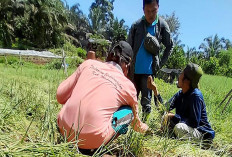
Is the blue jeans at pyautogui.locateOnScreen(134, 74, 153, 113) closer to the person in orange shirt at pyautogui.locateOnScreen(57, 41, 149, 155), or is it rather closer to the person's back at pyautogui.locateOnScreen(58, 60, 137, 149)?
the person in orange shirt at pyautogui.locateOnScreen(57, 41, 149, 155)

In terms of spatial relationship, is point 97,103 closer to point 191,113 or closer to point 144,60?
point 191,113

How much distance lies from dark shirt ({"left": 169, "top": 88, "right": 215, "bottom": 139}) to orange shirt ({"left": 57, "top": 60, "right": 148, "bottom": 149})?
82 cm

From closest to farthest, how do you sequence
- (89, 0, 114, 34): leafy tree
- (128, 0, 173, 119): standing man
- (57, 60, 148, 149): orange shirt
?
1. (57, 60, 148, 149): orange shirt
2. (128, 0, 173, 119): standing man
3. (89, 0, 114, 34): leafy tree

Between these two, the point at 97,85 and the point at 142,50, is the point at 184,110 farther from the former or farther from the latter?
the point at 97,85

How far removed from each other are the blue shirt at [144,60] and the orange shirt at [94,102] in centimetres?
105

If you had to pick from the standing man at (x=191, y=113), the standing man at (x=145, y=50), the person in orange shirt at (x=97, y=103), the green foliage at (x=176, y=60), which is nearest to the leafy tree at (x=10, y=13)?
the green foliage at (x=176, y=60)

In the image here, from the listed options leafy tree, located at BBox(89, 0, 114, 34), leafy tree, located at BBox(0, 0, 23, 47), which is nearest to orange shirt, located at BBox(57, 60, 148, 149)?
leafy tree, located at BBox(0, 0, 23, 47)

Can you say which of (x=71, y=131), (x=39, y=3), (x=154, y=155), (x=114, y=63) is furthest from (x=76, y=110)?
(x=39, y=3)

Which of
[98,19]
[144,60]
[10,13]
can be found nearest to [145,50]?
[144,60]

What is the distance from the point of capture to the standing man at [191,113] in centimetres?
229

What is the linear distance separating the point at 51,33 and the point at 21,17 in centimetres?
249

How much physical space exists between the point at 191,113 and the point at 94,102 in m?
1.14

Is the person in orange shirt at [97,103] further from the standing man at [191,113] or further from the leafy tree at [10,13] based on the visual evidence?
the leafy tree at [10,13]

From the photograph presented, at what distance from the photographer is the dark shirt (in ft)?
7.58
